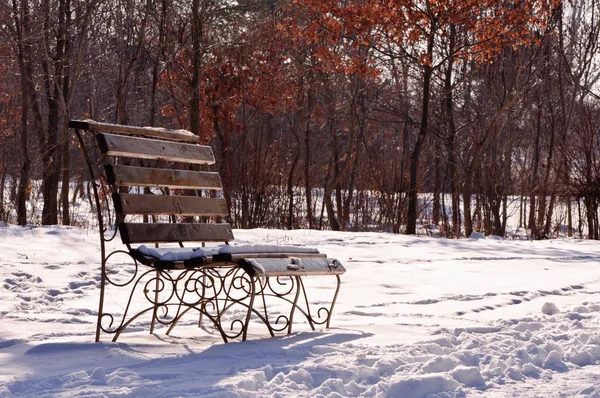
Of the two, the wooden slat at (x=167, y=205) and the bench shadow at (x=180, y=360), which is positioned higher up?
the wooden slat at (x=167, y=205)

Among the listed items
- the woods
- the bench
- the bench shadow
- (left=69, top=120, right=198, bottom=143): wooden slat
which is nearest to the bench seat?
the bench

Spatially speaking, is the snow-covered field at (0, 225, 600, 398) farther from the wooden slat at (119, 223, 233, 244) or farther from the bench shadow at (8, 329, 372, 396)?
the wooden slat at (119, 223, 233, 244)

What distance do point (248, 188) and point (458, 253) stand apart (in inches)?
215

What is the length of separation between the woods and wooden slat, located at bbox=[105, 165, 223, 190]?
7253 mm

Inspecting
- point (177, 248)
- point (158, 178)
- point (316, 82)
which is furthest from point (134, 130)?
point (316, 82)

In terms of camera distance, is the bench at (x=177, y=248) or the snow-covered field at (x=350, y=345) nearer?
the snow-covered field at (x=350, y=345)

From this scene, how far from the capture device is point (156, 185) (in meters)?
4.20

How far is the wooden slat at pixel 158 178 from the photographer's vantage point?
153 inches

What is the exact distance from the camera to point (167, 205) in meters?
4.23

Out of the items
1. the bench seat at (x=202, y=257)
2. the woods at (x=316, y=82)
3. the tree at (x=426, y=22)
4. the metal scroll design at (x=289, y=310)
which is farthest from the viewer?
the woods at (x=316, y=82)

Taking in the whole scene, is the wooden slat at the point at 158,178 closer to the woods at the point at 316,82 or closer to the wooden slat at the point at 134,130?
the wooden slat at the point at 134,130

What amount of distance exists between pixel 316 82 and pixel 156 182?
14933 mm

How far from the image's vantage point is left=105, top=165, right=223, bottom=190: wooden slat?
12.8ft

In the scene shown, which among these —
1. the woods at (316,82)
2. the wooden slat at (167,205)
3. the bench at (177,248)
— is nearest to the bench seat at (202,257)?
the bench at (177,248)
